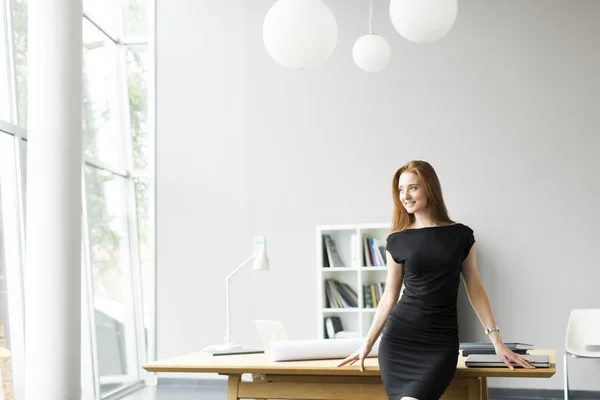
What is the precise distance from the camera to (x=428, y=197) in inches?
125

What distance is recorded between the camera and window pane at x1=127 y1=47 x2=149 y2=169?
27.7 ft

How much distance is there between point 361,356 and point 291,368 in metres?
0.30

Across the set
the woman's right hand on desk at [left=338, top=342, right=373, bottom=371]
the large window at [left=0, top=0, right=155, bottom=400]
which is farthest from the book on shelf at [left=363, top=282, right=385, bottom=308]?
the woman's right hand on desk at [left=338, top=342, right=373, bottom=371]

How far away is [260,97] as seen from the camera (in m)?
7.96

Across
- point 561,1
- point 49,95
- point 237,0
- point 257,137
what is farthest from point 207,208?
point 561,1

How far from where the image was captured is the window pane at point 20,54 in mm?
5984

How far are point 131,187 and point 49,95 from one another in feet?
10.6

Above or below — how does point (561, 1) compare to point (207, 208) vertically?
above

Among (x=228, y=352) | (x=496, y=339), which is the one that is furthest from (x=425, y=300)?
(x=228, y=352)

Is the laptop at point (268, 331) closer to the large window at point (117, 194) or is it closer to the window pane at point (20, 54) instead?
the window pane at point (20, 54)

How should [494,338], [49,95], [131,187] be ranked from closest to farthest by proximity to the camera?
[494,338] < [49,95] < [131,187]

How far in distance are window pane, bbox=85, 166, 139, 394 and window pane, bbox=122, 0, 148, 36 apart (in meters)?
1.65

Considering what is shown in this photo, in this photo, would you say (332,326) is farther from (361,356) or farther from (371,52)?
(361,356)

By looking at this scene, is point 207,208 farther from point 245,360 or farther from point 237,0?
point 245,360
